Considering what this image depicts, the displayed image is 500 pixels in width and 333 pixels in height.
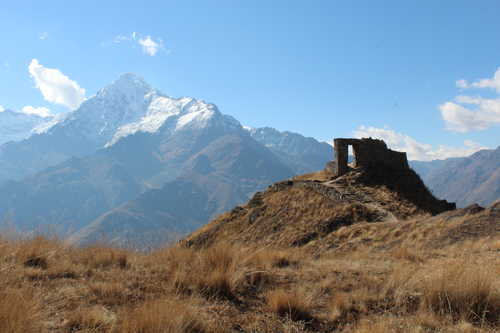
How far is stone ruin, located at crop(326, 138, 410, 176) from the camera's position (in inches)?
1142

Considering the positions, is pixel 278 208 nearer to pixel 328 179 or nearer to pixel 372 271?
pixel 328 179

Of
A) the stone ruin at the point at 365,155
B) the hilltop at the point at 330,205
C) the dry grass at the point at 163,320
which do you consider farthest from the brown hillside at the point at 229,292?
the stone ruin at the point at 365,155

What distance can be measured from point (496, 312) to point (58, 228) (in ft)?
29.5

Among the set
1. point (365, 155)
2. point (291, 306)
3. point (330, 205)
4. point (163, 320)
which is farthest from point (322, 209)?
point (163, 320)

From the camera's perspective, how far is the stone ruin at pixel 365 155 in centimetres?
2900

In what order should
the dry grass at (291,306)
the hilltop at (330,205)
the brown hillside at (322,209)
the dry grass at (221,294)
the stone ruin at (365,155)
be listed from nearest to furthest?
1. the dry grass at (221,294)
2. the dry grass at (291,306)
3. the brown hillside at (322,209)
4. the hilltop at (330,205)
5. the stone ruin at (365,155)

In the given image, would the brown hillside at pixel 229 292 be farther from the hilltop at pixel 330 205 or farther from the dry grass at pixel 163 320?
the hilltop at pixel 330 205

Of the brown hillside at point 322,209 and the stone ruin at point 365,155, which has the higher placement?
the stone ruin at point 365,155

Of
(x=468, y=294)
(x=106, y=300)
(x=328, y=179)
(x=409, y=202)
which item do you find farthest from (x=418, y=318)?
(x=328, y=179)

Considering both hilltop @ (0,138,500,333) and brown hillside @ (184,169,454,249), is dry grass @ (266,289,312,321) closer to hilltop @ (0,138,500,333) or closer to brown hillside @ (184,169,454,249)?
hilltop @ (0,138,500,333)

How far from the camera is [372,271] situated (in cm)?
712

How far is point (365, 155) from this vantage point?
96.2ft

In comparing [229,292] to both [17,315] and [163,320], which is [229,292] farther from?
Answer: [17,315]

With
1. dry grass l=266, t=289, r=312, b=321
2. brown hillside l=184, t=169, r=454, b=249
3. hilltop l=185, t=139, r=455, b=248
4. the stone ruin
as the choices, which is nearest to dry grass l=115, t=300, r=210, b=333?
dry grass l=266, t=289, r=312, b=321
